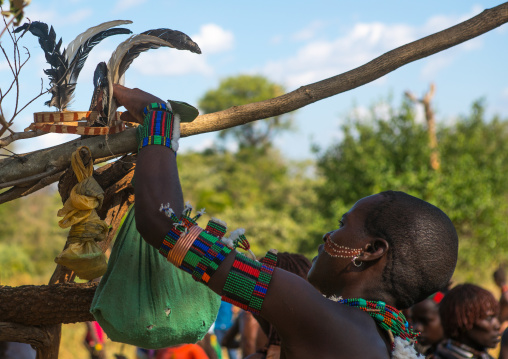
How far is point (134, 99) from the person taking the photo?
5.95 ft

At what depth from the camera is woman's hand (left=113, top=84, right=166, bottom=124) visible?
1.78m

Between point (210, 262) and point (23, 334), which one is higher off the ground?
point (210, 262)

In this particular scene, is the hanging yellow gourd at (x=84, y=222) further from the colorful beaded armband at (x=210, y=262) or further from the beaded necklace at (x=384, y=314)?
the beaded necklace at (x=384, y=314)

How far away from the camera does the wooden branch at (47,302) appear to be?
2.18m

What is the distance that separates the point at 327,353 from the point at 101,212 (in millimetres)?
1048

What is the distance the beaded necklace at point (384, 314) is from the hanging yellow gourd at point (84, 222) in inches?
31.0

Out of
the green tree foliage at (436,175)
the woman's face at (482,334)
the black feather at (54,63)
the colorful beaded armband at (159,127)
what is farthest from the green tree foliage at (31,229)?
the colorful beaded armband at (159,127)

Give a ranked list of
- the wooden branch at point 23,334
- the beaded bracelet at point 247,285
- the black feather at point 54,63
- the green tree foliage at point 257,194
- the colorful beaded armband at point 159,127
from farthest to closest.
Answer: the green tree foliage at point 257,194
the wooden branch at point 23,334
the black feather at point 54,63
the colorful beaded armband at point 159,127
the beaded bracelet at point 247,285

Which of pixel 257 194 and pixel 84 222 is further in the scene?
pixel 257 194

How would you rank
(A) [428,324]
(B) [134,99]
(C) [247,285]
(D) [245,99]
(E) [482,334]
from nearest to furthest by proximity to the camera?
(C) [247,285] → (B) [134,99] → (E) [482,334] → (A) [428,324] → (D) [245,99]

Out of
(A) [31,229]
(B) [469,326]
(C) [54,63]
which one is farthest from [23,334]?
(A) [31,229]

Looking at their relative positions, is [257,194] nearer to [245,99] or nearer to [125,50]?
[245,99]

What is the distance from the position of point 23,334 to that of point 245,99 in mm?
42435

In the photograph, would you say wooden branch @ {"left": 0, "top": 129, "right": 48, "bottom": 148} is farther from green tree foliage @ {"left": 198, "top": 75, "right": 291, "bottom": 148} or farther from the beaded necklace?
green tree foliage @ {"left": 198, "top": 75, "right": 291, "bottom": 148}
